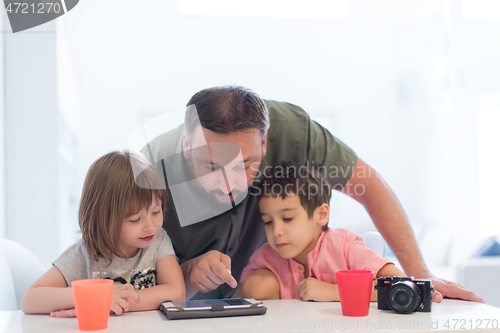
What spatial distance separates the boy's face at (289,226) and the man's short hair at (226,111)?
163mm

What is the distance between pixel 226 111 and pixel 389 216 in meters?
0.48

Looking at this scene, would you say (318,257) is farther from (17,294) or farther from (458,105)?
(458,105)

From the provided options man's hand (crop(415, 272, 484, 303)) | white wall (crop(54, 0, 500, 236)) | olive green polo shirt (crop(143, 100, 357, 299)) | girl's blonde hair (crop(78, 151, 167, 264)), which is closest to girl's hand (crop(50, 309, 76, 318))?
girl's blonde hair (crop(78, 151, 167, 264))

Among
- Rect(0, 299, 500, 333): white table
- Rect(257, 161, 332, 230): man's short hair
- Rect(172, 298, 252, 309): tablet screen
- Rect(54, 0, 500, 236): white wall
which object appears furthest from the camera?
Rect(54, 0, 500, 236): white wall

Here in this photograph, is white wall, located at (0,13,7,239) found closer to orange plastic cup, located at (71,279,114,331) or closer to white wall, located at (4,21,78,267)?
white wall, located at (4,21,78,267)

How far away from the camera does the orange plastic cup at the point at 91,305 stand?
55 cm

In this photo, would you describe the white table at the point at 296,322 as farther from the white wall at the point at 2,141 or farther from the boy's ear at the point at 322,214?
the white wall at the point at 2,141

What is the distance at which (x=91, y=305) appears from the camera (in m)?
0.55

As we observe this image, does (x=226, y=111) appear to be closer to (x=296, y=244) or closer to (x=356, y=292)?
(x=296, y=244)

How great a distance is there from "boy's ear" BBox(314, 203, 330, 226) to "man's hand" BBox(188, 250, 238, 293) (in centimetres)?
24

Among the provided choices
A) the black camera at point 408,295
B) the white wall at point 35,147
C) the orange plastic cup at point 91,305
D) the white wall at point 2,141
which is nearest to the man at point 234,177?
the black camera at point 408,295

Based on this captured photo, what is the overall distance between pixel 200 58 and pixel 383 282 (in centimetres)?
166

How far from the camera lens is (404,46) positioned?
11.7ft

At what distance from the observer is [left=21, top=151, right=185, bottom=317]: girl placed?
0.76 meters
